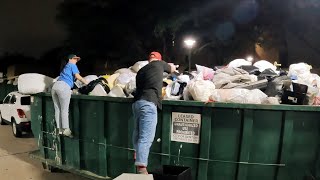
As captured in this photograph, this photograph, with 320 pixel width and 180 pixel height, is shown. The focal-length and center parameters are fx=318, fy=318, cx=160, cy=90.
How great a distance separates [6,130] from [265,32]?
12.7 m

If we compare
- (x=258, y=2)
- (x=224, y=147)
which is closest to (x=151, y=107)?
(x=224, y=147)

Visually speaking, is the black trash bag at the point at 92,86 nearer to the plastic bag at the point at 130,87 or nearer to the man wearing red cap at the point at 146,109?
the plastic bag at the point at 130,87

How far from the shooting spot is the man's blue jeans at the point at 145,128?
3.66 meters

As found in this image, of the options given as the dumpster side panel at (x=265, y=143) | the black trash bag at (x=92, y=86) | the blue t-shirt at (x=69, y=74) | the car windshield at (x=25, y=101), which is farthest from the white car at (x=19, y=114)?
the dumpster side panel at (x=265, y=143)

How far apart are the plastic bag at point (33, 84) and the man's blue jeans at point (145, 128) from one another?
2934 mm

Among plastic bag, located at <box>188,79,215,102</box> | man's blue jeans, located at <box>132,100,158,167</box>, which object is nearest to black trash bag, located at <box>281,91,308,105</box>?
plastic bag, located at <box>188,79,215,102</box>

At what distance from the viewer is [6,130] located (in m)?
11.0

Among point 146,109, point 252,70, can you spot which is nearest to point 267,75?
point 252,70

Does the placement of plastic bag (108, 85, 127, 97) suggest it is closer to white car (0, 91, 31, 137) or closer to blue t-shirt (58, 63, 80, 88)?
blue t-shirt (58, 63, 80, 88)

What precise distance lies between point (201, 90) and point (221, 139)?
589 mm

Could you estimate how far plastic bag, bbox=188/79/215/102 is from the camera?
3.61 m

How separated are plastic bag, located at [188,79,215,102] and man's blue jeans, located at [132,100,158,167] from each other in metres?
0.48

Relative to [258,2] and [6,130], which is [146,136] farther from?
[258,2]

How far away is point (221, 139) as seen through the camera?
3.50 meters
